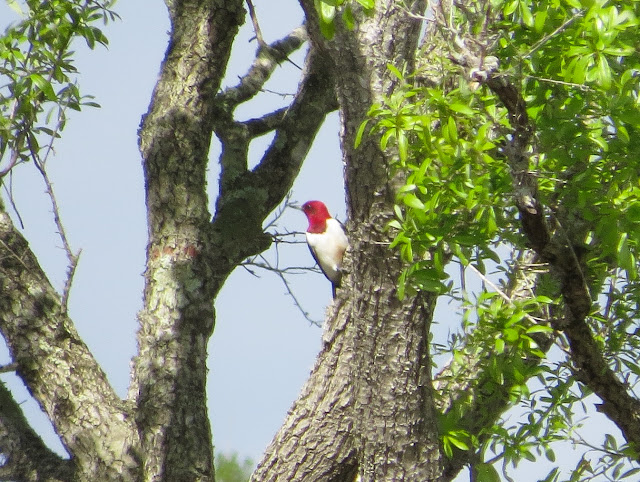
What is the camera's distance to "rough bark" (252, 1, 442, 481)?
10.1 feet

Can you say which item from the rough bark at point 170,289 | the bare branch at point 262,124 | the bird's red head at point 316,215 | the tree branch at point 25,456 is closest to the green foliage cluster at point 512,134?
the rough bark at point 170,289

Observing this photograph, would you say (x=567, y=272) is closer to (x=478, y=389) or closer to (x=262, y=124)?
(x=478, y=389)

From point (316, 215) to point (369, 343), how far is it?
9.08 feet

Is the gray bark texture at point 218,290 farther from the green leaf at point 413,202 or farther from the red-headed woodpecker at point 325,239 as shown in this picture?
the red-headed woodpecker at point 325,239

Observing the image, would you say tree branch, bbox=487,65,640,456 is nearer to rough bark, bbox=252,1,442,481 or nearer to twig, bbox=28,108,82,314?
rough bark, bbox=252,1,442,481

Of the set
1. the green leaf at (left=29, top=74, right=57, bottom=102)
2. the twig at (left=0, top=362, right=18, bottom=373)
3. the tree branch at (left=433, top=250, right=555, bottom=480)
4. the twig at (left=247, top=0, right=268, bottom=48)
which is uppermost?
the twig at (left=247, top=0, right=268, bottom=48)

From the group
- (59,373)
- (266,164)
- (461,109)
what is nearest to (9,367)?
(59,373)

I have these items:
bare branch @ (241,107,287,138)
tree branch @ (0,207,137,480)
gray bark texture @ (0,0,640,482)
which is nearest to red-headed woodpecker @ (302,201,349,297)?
gray bark texture @ (0,0,640,482)

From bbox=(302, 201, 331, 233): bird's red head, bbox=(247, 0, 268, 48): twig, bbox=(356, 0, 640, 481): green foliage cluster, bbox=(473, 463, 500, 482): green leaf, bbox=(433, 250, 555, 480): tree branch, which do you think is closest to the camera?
Answer: bbox=(356, 0, 640, 481): green foliage cluster

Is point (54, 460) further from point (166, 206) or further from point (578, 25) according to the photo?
point (578, 25)

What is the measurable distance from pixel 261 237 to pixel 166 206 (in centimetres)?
77

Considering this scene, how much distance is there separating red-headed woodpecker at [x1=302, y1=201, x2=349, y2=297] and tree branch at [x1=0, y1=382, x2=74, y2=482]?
1.82 m

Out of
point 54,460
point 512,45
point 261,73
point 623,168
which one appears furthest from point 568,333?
point 261,73

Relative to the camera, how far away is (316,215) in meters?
6.03
